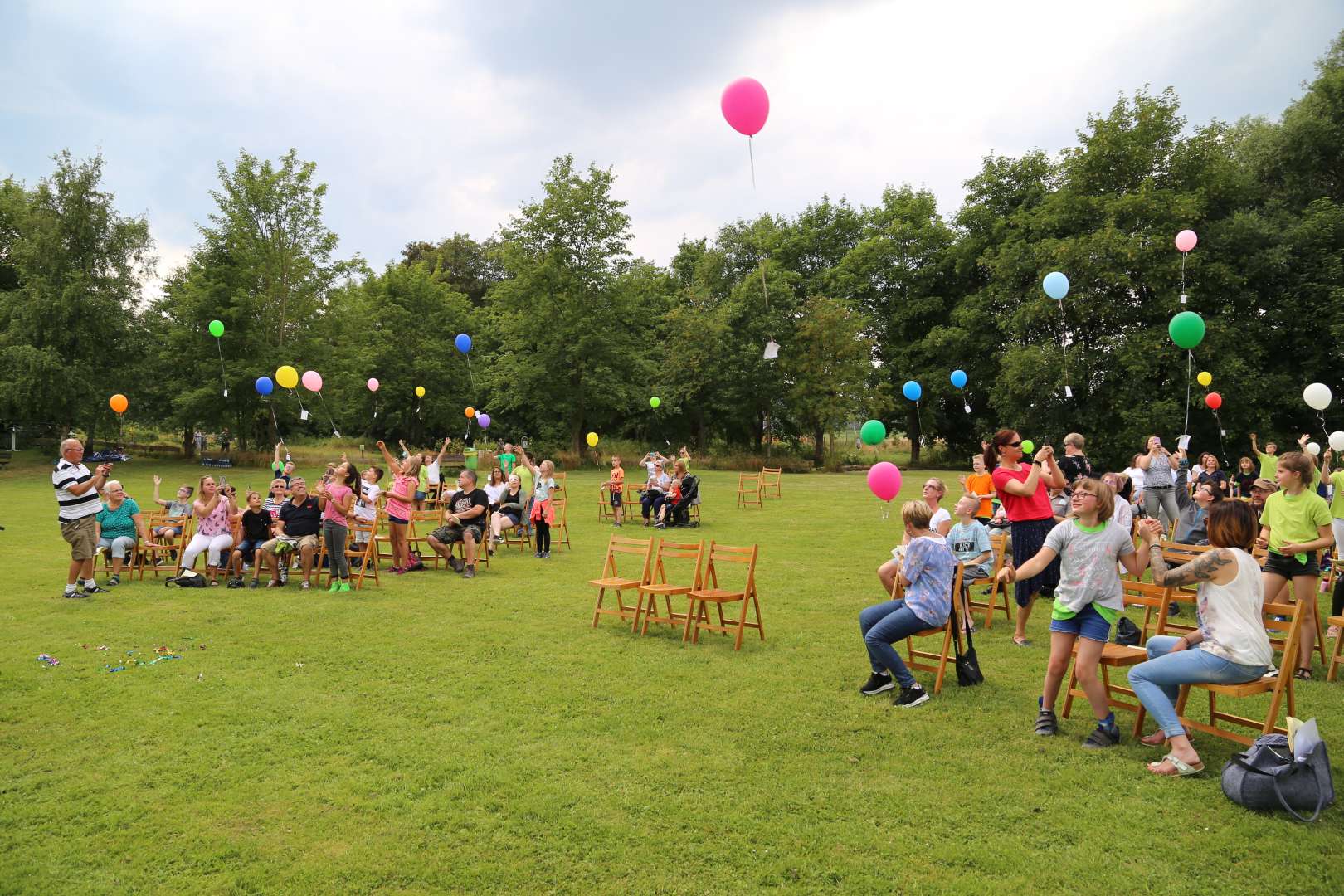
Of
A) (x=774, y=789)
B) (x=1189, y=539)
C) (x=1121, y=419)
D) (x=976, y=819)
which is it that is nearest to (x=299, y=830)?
(x=774, y=789)

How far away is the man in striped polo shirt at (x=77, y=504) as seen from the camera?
360 inches

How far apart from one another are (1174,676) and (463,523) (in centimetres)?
929

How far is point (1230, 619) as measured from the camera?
4.50m

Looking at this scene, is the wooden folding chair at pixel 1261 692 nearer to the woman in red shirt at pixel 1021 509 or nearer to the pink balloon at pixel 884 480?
the woman in red shirt at pixel 1021 509

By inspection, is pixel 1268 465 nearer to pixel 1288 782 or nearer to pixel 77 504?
pixel 1288 782

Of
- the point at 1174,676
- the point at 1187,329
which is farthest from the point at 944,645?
the point at 1187,329

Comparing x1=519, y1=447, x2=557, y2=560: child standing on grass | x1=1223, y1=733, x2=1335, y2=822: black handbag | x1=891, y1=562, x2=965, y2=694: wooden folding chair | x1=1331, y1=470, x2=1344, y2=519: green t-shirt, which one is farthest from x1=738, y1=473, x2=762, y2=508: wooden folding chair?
x1=1223, y1=733, x2=1335, y2=822: black handbag

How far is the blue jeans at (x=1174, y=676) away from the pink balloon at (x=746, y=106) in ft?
25.3

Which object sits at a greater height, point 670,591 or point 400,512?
point 400,512

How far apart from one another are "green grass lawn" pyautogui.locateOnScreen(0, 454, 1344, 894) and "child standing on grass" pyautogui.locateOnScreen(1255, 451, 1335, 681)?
2.16ft

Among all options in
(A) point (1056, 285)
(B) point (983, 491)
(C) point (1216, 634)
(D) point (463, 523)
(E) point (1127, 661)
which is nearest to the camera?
(C) point (1216, 634)

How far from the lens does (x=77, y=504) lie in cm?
926

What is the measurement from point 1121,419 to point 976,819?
99.9 feet

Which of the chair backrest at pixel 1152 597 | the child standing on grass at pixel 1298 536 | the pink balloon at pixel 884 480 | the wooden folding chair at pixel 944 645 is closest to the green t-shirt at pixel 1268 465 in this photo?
the pink balloon at pixel 884 480
